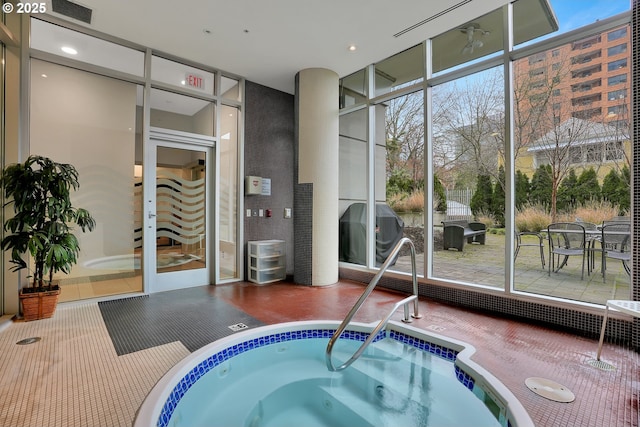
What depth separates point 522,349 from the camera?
2.50 metres

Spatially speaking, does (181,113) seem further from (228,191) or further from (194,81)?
(228,191)

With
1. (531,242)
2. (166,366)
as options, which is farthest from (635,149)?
(166,366)

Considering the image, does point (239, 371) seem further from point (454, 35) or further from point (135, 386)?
point (454, 35)

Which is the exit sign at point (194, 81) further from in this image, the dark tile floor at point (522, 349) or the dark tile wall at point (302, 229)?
the dark tile floor at point (522, 349)

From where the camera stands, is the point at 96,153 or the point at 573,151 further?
the point at 96,153

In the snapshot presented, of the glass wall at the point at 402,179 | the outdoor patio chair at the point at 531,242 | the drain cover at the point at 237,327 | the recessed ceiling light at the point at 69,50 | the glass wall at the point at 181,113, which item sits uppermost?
the recessed ceiling light at the point at 69,50

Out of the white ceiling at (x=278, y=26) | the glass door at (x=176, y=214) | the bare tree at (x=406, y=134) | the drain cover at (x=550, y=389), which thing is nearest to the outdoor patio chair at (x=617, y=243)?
the drain cover at (x=550, y=389)

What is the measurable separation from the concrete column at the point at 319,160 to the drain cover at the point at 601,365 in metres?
3.13

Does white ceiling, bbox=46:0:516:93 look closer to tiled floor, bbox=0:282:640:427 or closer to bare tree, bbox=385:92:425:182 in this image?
bare tree, bbox=385:92:425:182

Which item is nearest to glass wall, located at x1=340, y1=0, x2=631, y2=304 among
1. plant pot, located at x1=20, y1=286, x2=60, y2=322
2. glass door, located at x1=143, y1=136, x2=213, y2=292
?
glass door, located at x1=143, y1=136, x2=213, y2=292

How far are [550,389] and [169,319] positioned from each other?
3.33m

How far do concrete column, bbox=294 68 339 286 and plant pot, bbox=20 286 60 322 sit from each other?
3.10 m

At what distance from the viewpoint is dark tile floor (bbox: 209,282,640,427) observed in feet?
5.70

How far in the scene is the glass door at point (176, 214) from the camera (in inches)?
162
